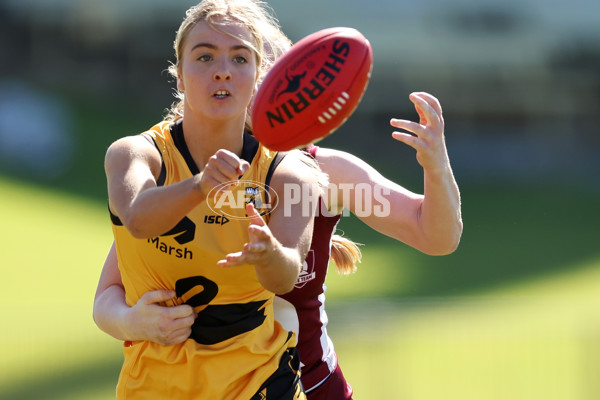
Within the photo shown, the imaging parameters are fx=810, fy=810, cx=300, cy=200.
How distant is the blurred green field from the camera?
465 cm

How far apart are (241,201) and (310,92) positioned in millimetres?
353

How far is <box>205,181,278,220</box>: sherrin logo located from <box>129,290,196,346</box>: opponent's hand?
0.27 meters

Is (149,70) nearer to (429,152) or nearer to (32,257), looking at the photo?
(32,257)

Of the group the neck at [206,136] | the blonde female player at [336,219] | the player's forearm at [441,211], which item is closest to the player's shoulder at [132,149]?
the neck at [206,136]

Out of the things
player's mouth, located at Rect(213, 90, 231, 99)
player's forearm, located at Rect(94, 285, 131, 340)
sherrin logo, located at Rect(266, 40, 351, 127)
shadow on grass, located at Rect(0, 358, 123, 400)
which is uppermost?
player's mouth, located at Rect(213, 90, 231, 99)

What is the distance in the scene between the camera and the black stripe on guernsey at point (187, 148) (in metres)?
2.26

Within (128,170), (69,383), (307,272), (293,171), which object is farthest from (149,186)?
(69,383)

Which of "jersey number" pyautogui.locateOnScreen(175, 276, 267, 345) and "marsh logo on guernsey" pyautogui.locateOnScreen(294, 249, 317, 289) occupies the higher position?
"marsh logo on guernsey" pyautogui.locateOnScreen(294, 249, 317, 289)

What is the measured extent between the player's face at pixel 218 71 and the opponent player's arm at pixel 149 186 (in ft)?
0.64

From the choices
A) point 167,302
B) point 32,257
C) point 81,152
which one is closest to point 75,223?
point 32,257

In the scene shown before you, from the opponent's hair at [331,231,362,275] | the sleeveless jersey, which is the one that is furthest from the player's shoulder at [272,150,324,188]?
the opponent's hair at [331,231,362,275]

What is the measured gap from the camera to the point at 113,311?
239cm

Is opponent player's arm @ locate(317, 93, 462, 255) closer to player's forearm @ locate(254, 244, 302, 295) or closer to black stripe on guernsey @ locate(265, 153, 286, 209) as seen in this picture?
black stripe on guernsey @ locate(265, 153, 286, 209)

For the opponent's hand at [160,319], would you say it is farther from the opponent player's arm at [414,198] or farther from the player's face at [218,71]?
the opponent player's arm at [414,198]
